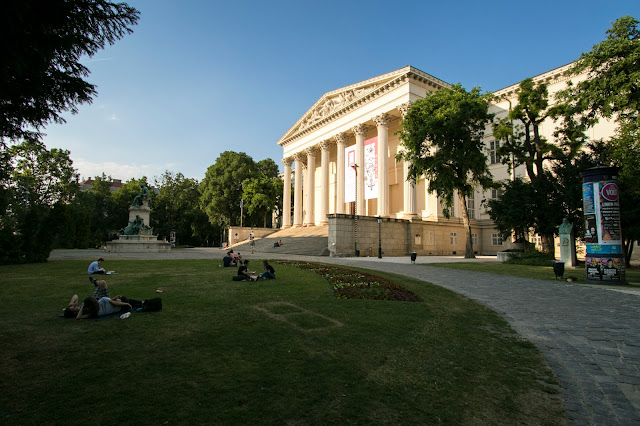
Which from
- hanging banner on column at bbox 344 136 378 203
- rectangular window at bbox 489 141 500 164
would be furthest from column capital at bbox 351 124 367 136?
rectangular window at bbox 489 141 500 164

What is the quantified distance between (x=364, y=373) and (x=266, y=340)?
6.07ft

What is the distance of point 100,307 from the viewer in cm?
710

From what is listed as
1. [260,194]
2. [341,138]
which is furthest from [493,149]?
[260,194]

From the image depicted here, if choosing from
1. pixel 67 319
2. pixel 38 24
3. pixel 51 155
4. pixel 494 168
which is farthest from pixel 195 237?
pixel 38 24

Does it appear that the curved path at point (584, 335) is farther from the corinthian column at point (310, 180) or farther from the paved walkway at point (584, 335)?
the corinthian column at point (310, 180)

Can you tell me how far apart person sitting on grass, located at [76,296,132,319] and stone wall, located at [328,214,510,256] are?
81.4 feet

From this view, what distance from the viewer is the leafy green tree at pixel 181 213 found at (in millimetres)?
65938

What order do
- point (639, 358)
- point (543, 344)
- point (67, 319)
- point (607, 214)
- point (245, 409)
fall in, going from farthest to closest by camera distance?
1. point (607, 214)
2. point (67, 319)
3. point (543, 344)
4. point (639, 358)
5. point (245, 409)

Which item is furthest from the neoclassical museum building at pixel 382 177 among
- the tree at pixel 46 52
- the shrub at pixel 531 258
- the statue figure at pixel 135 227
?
the tree at pixel 46 52

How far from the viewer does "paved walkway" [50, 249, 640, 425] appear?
393 centimetres

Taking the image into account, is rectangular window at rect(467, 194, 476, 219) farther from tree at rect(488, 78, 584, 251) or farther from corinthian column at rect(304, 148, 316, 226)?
corinthian column at rect(304, 148, 316, 226)

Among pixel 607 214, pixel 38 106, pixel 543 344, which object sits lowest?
pixel 543 344

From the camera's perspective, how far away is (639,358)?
211 inches

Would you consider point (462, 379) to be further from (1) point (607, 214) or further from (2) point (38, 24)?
(1) point (607, 214)
